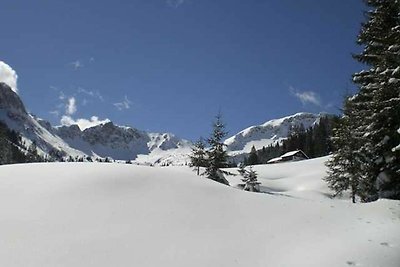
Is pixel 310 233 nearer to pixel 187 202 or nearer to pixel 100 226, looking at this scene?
pixel 187 202

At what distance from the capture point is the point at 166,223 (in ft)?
42.1

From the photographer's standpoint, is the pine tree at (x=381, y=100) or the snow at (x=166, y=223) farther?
the pine tree at (x=381, y=100)

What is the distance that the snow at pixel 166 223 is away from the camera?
10.7 metres

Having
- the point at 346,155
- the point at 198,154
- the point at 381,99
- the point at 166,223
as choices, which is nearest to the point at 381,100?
the point at 381,99

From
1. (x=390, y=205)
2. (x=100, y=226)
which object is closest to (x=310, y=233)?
(x=390, y=205)

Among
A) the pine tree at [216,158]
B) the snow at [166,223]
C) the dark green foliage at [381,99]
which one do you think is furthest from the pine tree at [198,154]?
the snow at [166,223]

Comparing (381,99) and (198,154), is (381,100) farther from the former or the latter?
(198,154)

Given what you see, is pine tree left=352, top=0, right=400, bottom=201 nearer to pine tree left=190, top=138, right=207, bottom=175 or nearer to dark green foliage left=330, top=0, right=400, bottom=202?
dark green foliage left=330, top=0, right=400, bottom=202

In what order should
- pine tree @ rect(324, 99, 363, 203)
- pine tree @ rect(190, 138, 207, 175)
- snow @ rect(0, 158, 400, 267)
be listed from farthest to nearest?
pine tree @ rect(190, 138, 207, 175)
pine tree @ rect(324, 99, 363, 203)
snow @ rect(0, 158, 400, 267)

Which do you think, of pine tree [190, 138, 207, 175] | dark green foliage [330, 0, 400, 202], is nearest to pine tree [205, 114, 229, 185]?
pine tree [190, 138, 207, 175]

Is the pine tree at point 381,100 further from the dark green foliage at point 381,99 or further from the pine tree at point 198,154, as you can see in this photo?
the pine tree at point 198,154

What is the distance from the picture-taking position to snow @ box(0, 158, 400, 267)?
10688 mm

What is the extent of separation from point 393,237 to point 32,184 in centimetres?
1116

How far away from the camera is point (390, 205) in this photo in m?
15.5
